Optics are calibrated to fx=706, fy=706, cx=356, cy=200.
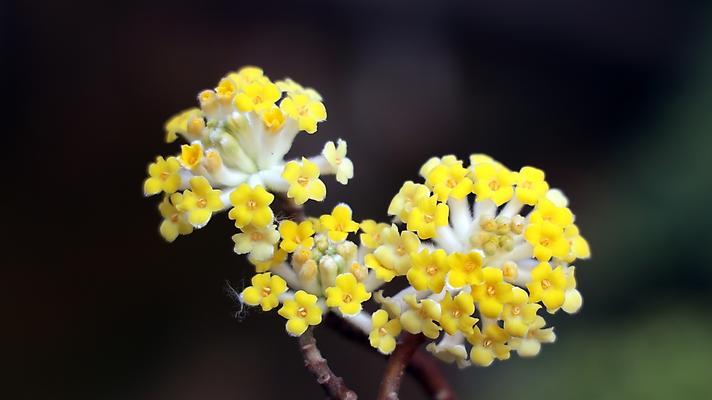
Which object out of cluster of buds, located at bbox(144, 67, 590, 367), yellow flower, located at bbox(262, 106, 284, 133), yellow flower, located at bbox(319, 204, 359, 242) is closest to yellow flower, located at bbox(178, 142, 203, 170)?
cluster of buds, located at bbox(144, 67, 590, 367)

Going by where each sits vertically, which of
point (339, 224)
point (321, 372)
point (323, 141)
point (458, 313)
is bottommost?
point (321, 372)

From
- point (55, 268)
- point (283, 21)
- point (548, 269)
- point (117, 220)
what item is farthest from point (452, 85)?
point (548, 269)

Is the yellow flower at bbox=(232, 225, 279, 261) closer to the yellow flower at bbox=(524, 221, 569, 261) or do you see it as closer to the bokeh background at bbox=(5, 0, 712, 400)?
the yellow flower at bbox=(524, 221, 569, 261)

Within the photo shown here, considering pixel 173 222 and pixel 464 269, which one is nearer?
pixel 464 269

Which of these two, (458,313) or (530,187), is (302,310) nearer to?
(458,313)

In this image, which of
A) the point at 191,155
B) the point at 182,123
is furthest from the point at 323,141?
the point at 191,155

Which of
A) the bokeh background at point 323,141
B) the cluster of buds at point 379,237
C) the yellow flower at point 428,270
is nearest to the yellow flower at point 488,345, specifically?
the cluster of buds at point 379,237
